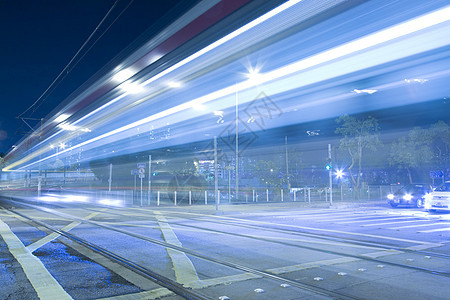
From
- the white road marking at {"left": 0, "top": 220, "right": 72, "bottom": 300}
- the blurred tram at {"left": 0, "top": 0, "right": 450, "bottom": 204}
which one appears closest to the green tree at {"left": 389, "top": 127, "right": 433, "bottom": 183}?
the blurred tram at {"left": 0, "top": 0, "right": 450, "bottom": 204}

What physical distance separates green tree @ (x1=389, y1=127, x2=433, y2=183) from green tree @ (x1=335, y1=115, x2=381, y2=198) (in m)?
2.36

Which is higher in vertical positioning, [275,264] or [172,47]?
[172,47]

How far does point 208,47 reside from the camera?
33.6 ft

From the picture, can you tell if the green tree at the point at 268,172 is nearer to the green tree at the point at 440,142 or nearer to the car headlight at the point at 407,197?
the car headlight at the point at 407,197

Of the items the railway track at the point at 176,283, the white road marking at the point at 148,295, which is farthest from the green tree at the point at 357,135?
the white road marking at the point at 148,295

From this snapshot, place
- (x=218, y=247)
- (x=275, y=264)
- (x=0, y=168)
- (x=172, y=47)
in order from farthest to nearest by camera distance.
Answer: (x=0, y=168), (x=172, y=47), (x=218, y=247), (x=275, y=264)

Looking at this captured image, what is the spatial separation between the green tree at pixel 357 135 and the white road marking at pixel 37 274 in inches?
1110

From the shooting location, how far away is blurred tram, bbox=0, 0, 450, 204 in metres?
8.56

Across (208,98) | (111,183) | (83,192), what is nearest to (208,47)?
Result: (208,98)

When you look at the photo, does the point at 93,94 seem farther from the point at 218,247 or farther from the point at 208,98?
the point at 218,247

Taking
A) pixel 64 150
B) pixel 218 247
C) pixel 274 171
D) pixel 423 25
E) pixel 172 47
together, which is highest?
pixel 172 47

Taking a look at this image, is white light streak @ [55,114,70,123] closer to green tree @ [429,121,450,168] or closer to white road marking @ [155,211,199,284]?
white road marking @ [155,211,199,284]

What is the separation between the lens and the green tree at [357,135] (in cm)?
2956

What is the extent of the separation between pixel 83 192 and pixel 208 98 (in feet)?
71.9
